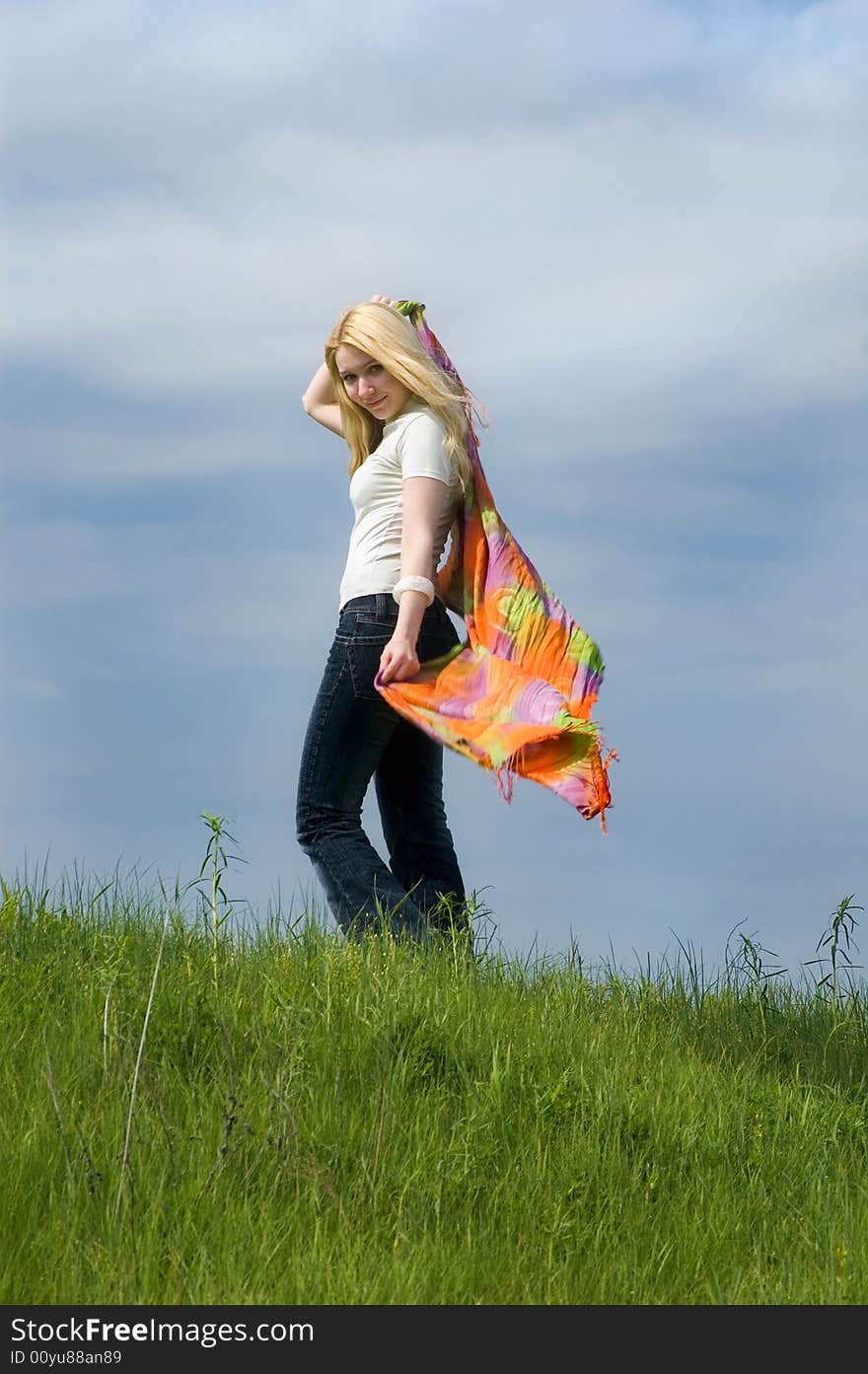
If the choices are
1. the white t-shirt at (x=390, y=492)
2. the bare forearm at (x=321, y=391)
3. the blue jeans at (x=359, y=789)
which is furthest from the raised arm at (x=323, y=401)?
the blue jeans at (x=359, y=789)

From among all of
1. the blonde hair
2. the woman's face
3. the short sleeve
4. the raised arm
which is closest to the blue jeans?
the short sleeve

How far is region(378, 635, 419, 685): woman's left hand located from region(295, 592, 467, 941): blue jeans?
11 cm

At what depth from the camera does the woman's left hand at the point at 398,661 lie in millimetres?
5531

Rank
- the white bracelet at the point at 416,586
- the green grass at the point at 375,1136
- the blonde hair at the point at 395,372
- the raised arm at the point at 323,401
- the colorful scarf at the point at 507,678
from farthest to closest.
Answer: the raised arm at the point at 323,401 → the blonde hair at the point at 395,372 → the white bracelet at the point at 416,586 → the colorful scarf at the point at 507,678 → the green grass at the point at 375,1136

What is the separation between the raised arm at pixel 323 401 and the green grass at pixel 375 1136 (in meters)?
2.45

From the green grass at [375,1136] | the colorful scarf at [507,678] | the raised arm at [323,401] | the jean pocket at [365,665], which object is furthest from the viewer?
the raised arm at [323,401]

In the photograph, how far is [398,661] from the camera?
5531mm

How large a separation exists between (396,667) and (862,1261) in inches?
108

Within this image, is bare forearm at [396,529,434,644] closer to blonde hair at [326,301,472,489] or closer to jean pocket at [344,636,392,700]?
jean pocket at [344,636,392,700]

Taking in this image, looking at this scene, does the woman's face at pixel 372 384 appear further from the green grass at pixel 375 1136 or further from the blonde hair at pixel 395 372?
the green grass at pixel 375 1136

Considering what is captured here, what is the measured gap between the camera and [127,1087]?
4.37m

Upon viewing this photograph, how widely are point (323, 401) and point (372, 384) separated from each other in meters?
0.75
